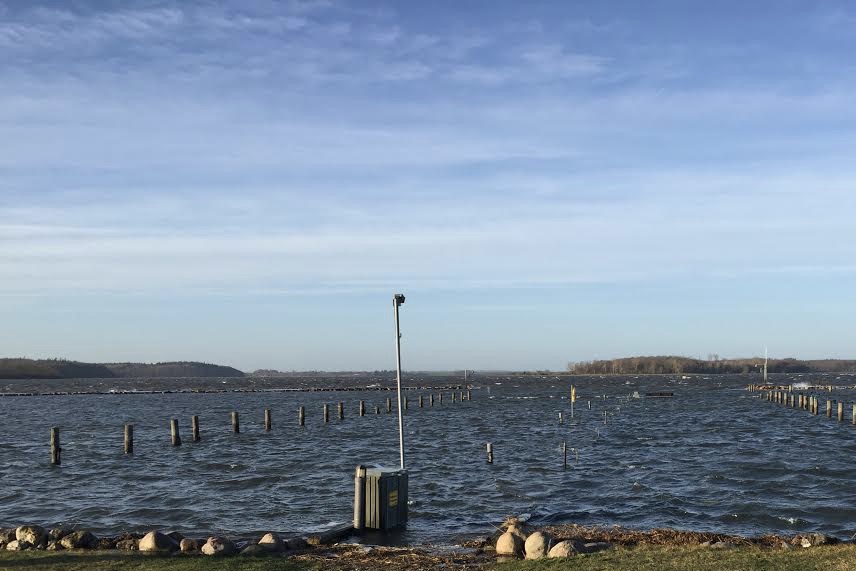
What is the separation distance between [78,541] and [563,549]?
10606mm

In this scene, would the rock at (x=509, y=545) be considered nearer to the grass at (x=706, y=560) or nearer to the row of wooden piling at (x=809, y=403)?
the grass at (x=706, y=560)

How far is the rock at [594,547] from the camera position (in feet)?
58.9

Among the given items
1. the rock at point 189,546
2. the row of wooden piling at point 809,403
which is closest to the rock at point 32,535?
the rock at point 189,546

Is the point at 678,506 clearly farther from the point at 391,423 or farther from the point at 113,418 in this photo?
the point at 113,418

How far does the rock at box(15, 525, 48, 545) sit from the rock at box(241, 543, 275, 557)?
4.71 metres

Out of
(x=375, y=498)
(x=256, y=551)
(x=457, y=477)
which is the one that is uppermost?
(x=375, y=498)

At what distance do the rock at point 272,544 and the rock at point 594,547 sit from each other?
6.61m

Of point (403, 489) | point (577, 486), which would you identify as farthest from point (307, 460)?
point (403, 489)

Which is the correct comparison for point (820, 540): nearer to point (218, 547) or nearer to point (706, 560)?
point (706, 560)

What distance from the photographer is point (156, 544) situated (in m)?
18.6

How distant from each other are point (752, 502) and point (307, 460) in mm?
21507

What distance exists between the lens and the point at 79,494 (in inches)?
1261

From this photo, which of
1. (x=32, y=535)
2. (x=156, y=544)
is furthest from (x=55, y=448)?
(x=156, y=544)

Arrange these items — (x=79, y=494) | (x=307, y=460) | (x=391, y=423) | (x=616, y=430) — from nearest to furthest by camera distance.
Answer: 1. (x=79, y=494)
2. (x=307, y=460)
3. (x=616, y=430)
4. (x=391, y=423)
